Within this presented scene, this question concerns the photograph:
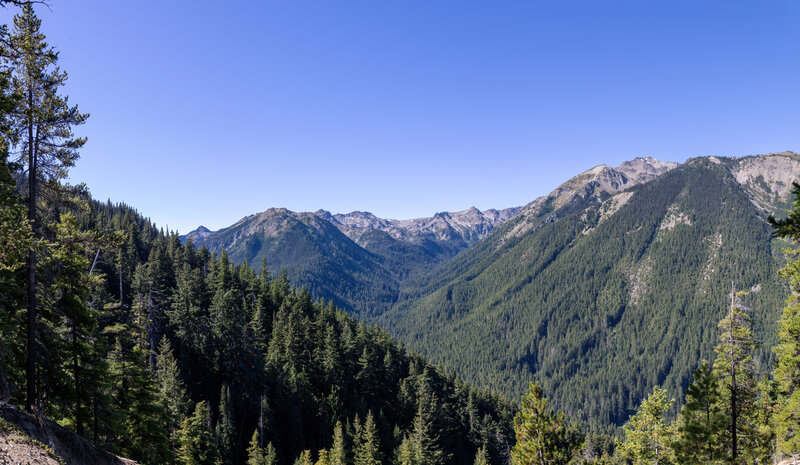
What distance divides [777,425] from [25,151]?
41417 mm

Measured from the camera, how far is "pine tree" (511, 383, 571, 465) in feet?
60.0

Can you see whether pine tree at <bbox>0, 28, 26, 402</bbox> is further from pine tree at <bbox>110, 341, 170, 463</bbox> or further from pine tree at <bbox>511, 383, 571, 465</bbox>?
pine tree at <bbox>511, 383, 571, 465</bbox>

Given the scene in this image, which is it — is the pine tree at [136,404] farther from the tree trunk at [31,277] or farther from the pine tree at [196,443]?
the pine tree at [196,443]

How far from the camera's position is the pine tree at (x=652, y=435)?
2444 cm

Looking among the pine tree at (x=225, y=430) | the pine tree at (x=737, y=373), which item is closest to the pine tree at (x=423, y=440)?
the pine tree at (x=225, y=430)

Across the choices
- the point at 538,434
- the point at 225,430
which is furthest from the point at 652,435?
the point at 225,430

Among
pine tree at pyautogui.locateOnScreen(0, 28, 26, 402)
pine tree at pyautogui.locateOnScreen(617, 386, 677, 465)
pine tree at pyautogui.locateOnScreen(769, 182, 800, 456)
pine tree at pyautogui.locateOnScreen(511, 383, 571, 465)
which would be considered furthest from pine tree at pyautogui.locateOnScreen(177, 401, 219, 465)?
pine tree at pyautogui.locateOnScreen(769, 182, 800, 456)

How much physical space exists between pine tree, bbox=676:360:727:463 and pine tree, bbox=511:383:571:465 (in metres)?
6.34

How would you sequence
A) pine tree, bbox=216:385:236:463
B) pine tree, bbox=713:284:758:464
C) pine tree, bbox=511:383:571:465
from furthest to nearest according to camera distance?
pine tree, bbox=216:385:236:463
pine tree, bbox=713:284:758:464
pine tree, bbox=511:383:571:465

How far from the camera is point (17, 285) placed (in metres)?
16.0

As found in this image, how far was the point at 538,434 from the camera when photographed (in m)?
18.4

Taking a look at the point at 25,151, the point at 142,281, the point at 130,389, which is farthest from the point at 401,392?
the point at 25,151

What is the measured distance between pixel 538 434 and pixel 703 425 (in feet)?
27.8

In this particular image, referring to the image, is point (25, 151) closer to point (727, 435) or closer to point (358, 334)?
point (727, 435)
